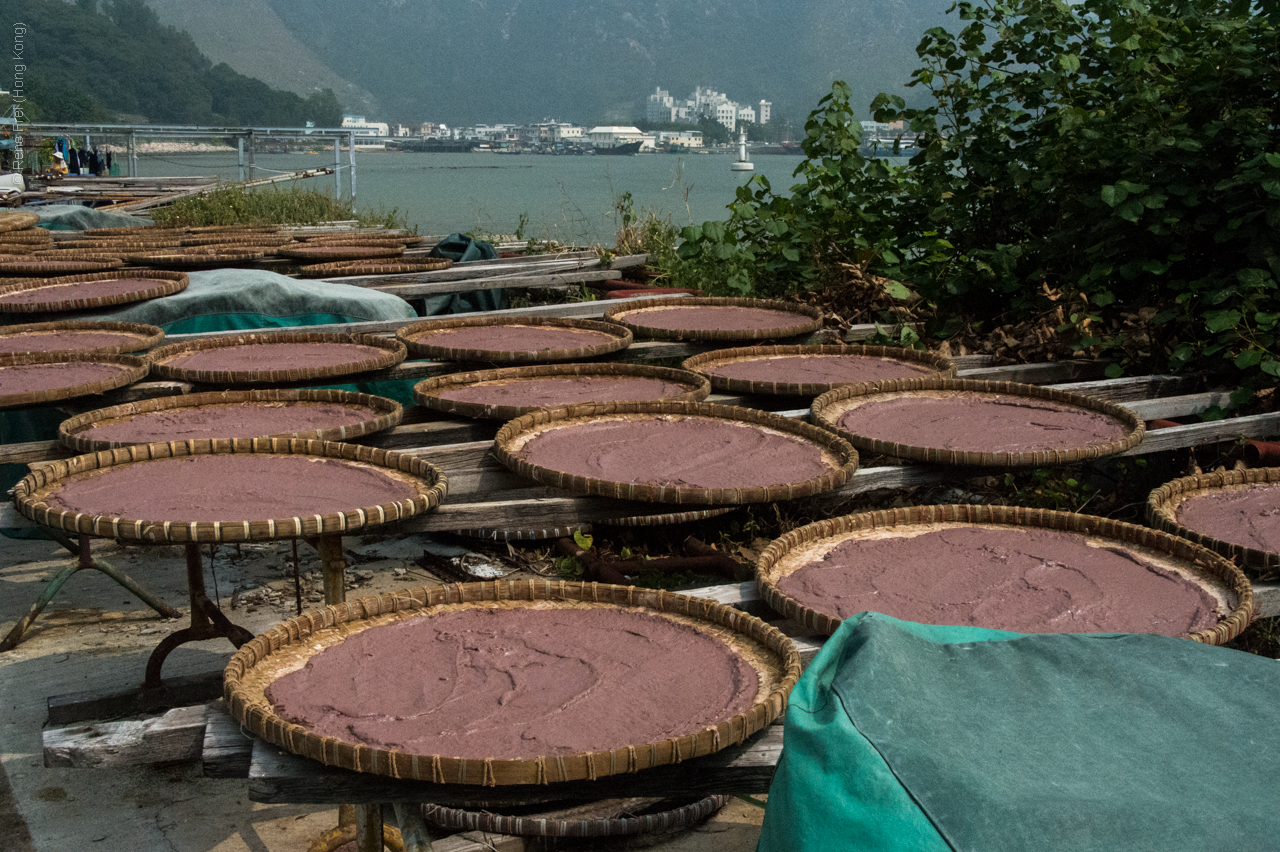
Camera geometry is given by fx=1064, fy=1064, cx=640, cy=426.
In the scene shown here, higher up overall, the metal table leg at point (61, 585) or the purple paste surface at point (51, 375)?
the purple paste surface at point (51, 375)

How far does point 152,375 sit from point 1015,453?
2.95 metres

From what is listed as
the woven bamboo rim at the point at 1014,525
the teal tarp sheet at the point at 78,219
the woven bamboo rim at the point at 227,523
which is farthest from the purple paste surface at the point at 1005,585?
the teal tarp sheet at the point at 78,219

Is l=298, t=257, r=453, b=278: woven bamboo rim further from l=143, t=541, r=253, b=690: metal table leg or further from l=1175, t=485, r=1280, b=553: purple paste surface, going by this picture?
l=1175, t=485, r=1280, b=553: purple paste surface

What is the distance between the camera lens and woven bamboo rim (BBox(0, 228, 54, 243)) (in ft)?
25.1

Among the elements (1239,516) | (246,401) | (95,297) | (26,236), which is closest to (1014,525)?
(1239,516)

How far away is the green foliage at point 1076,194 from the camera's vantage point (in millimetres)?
4414

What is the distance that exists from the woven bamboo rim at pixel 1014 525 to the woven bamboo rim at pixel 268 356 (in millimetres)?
1998

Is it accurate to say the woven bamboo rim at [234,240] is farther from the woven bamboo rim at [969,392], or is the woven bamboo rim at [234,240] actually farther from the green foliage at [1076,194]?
the woven bamboo rim at [969,392]

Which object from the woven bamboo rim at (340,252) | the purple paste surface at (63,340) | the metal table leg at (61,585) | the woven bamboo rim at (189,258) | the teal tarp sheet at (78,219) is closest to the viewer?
the metal table leg at (61,585)

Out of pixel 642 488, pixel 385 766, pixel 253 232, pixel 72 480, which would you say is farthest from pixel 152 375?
pixel 253 232

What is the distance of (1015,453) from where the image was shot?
9.39 ft

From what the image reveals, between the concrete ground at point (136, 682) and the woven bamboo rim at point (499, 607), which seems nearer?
the woven bamboo rim at point (499, 607)

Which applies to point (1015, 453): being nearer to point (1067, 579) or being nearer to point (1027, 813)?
point (1067, 579)

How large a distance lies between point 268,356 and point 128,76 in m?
67.2
